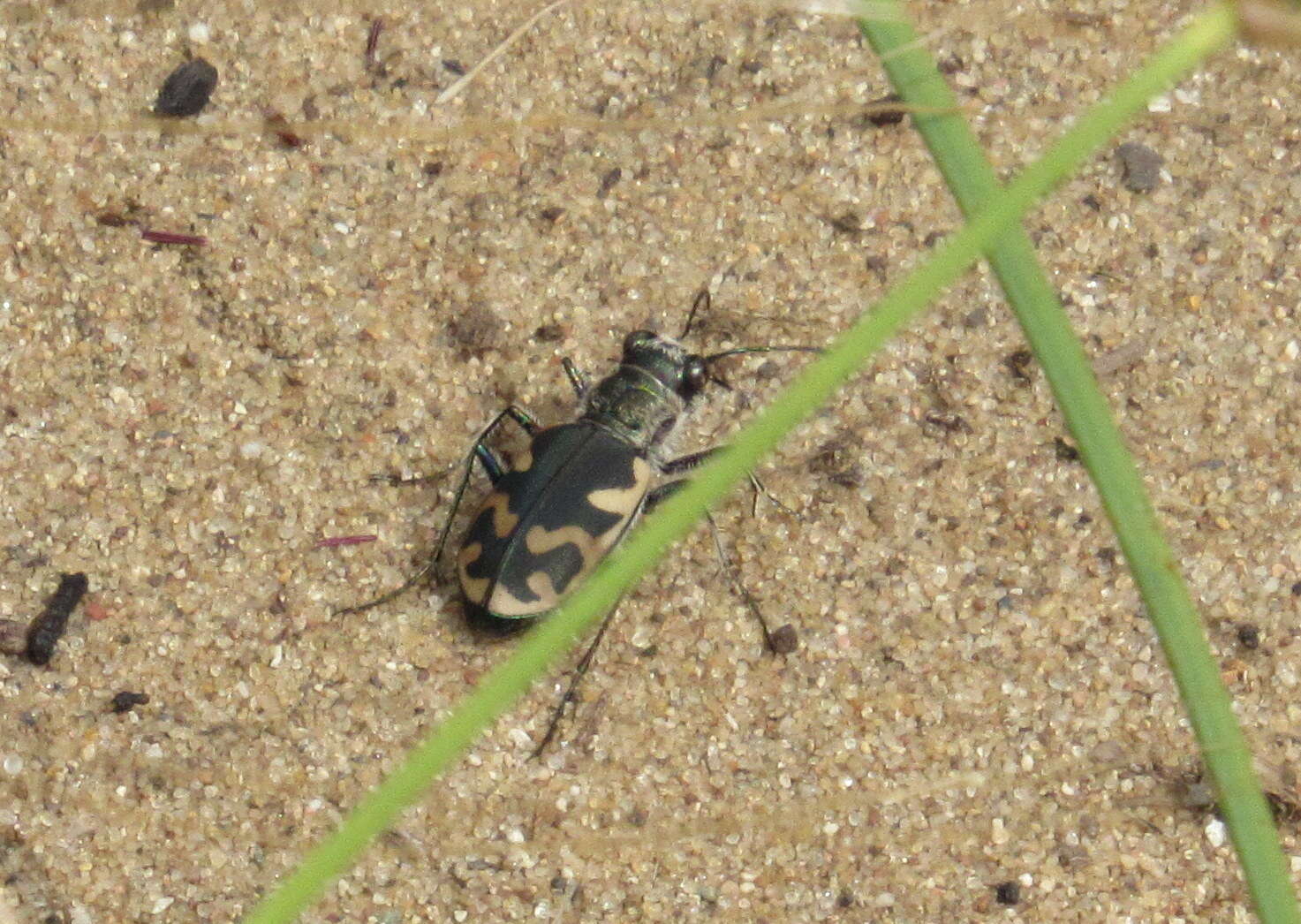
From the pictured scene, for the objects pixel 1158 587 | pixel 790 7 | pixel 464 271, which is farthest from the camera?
pixel 790 7

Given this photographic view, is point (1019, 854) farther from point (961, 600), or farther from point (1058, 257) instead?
point (1058, 257)

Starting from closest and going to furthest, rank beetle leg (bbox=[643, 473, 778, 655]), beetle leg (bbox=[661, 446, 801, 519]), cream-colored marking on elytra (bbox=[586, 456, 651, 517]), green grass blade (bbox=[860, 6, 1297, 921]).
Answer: green grass blade (bbox=[860, 6, 1297, 921]), cream-colored marking on elytra (bbox=[586, 456, 651, 517]), beetle leg (bbox=[643, 473, 778, 655]), beetle leg (bbox=[661, 446, 801, 519])

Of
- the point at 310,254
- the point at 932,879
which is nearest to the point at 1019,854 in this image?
the point at 932,879

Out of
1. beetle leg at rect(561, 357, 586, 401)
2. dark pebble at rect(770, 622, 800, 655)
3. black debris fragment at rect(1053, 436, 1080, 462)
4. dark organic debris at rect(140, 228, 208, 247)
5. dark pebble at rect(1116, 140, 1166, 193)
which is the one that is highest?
dark pebble at rect(1116, 140, 1166, 193)

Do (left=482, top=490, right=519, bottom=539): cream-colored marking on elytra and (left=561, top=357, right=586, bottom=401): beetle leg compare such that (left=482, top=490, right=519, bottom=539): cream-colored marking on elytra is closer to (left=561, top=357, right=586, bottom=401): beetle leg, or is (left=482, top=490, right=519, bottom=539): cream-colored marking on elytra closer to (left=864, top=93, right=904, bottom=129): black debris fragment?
(left=561, top=357, right=586, bottom=401): beetle leg

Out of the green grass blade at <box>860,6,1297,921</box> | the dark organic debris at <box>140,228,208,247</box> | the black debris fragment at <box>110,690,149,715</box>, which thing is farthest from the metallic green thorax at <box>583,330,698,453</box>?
the green grass blade at <box>860,6,1297,921</box>

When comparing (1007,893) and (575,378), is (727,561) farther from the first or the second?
(1007,893)
